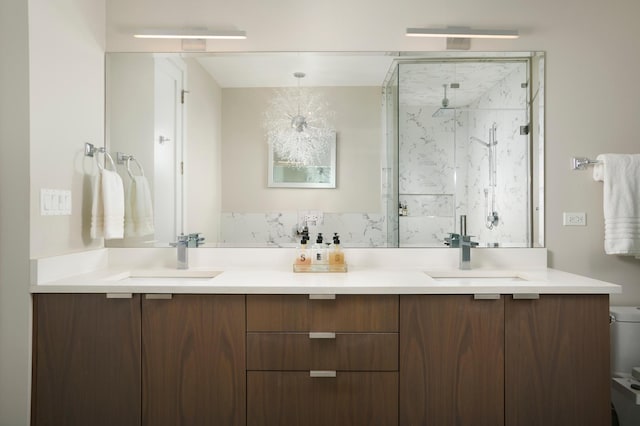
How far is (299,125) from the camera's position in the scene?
2197 millimetres

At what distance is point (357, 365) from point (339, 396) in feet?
0.46

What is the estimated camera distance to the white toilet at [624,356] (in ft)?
6.27

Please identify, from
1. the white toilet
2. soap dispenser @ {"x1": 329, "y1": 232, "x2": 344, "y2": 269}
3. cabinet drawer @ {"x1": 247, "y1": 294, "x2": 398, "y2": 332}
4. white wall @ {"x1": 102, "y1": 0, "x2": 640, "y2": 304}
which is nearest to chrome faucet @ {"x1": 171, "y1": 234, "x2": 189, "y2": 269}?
cabinet drawer @ {"x1": 247, "y1": 294, "x2": 398, "y2": 332}

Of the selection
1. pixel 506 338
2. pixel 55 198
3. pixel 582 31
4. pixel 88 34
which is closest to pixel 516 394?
pixel 506 338

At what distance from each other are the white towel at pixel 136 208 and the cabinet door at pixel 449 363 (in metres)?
1.41

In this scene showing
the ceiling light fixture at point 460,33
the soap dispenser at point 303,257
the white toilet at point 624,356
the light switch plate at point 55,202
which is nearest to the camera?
the light switch plate at point 55,202

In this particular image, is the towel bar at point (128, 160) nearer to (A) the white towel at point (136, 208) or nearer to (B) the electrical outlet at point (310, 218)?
(A) the white towel at point (136, 208)

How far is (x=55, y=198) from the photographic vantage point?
1.79m

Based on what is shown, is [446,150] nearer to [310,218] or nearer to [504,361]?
[310,218]

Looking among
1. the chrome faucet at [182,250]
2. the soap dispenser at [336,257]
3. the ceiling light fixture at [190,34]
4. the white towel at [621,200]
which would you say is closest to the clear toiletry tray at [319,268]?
the soap dispenser at [336,257]

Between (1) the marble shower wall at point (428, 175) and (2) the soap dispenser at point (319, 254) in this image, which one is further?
(1) the marble shower wall at point (428, 175)

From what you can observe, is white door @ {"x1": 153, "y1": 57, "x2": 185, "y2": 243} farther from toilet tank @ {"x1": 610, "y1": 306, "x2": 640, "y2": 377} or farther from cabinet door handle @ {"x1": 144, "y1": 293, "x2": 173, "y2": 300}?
toilet tank @ {"x1": 610, "y1": 306, "x2": 640, "y2": 377}

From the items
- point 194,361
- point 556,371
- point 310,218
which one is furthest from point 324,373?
point 556,371

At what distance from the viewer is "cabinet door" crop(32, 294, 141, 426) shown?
64.4 inches
